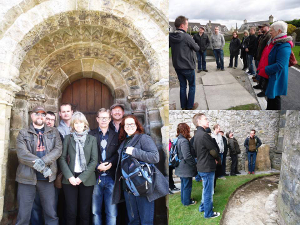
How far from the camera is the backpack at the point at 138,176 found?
7.68 ft

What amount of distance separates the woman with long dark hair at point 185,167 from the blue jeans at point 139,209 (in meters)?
0.50

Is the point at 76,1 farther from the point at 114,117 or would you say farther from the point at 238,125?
the point at 238,125

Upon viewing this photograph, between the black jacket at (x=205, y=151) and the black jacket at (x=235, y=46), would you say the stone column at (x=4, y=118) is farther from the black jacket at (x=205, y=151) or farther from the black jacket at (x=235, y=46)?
the black jacket at (x=235, y=46)

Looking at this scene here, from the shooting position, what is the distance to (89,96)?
358cm

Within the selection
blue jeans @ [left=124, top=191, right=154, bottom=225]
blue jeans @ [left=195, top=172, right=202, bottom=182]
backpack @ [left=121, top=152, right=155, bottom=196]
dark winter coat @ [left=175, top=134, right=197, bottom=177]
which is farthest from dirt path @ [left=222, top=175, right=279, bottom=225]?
backpack @ [left=121, top=152, right=155, bottom=196]

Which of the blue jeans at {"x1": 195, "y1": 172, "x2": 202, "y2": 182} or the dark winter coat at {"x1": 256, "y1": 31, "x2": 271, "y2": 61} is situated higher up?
the dark winter coat at {"x1": 256, "y1": 31, "x2": 271, "y2": 61}

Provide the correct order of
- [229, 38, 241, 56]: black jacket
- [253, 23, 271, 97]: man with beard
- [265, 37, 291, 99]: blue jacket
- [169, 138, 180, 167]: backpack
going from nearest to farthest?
[265, 37, 291, 99]: blue jacket, [253, 23, 271, 97]: man with beard, [229, 38, 241, 56]: black jacket, [169, 138, 180, 167]: backpack

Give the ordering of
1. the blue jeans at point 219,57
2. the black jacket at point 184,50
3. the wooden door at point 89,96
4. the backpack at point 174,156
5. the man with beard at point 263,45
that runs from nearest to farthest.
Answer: the man with beard at point 263,45, the black jacket at point 184,50, the blue jeans at point 219,57, the backpack at point 174,156, the wooden door at point 89,96

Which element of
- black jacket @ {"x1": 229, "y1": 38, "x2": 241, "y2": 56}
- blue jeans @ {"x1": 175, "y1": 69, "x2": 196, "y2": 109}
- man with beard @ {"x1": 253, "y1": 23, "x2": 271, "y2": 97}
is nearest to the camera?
man with beard @ {"x1": 253, "y1": 23, "x2": 271, "y2": 97}

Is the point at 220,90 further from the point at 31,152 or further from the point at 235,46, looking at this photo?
the point at 31,152

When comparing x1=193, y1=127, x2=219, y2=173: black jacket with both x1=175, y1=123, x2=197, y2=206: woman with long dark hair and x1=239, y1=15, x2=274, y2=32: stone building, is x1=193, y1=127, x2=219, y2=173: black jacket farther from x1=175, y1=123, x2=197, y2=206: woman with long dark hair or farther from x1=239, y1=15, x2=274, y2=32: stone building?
x1=239, y1=15, x2=274, y2=32: stone building

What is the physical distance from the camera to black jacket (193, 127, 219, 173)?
2.63 metres

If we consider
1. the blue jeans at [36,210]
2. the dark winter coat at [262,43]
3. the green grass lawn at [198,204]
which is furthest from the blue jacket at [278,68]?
the blue jeans at [36,210]

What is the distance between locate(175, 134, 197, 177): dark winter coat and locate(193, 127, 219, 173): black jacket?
0.37ft
